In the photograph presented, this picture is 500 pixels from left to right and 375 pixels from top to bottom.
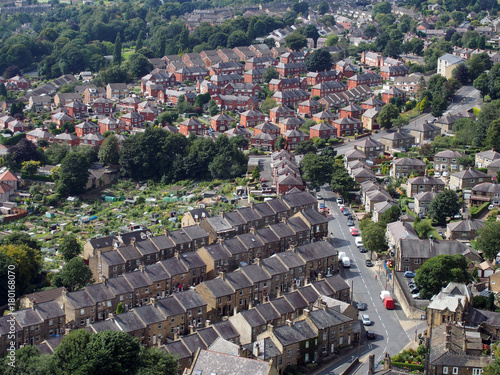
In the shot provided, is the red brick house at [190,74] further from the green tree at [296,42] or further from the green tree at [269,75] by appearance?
the green tree at [296,42]

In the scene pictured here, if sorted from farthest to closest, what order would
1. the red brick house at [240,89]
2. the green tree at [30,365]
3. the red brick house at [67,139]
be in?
the red brick house at [240,89] → the red brick house at [67,139] → the green tree at [30,365]

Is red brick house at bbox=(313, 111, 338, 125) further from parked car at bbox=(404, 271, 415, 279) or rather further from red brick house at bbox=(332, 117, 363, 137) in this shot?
parked car at bbox=(404, 271, 415, 279)

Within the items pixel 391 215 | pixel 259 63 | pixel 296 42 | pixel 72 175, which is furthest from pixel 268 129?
pixel 296 42


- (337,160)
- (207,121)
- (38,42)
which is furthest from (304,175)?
(38,42)

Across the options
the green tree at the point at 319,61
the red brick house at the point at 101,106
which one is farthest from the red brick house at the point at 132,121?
the green tree at the point at 319,61

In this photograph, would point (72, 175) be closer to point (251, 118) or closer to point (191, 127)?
point (191, 127)

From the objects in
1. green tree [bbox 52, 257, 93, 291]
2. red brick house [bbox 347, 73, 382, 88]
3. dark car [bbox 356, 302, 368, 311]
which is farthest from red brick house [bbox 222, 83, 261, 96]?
dark car [bbox 356, 302, 368, 311]
